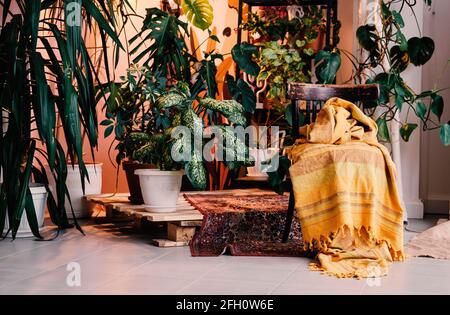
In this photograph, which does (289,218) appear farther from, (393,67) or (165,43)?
Result: (393,67)

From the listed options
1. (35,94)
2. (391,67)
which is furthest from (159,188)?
(391,67)

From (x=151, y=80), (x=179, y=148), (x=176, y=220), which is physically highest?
(x=151, y=80)

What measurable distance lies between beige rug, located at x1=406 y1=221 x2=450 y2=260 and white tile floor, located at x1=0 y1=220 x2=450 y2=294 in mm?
101

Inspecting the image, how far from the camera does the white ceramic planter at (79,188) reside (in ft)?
14.6

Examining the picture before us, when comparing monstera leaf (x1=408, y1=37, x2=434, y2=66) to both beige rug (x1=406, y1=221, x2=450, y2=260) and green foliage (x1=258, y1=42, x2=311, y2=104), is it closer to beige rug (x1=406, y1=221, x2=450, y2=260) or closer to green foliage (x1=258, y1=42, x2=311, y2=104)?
green foliage (x1=258, y1=42, x2=311, y2=104)

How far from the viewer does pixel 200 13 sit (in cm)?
483

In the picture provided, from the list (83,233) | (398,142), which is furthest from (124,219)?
(398,142)

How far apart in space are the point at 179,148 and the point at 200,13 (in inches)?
63.6

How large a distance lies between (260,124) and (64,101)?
2.20m

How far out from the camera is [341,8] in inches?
204

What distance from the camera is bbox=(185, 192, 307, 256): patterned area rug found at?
133 inches

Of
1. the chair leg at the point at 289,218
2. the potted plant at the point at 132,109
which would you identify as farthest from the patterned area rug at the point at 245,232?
the potted plant at the point at 132,109

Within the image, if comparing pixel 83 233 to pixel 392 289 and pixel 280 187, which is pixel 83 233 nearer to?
pixel 280 187

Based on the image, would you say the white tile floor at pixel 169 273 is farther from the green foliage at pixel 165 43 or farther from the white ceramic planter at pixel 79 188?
the green foliage at pixel 165 43
